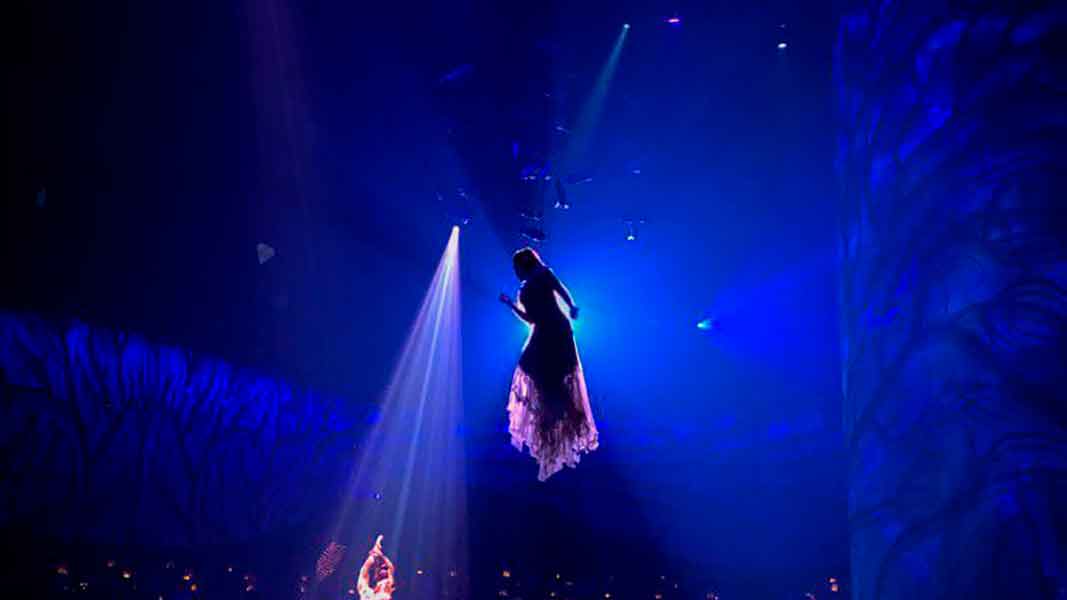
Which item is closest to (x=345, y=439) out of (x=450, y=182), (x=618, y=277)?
(x=450, y=182)

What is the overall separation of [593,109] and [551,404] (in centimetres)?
370

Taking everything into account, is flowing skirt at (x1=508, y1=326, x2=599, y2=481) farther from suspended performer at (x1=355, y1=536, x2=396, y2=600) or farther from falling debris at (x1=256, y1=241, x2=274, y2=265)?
suspended performer at (x1=355, y1=536, x2=396, y2=600)

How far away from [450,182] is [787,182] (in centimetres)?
403

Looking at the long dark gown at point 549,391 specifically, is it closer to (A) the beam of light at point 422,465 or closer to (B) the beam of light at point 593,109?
(B) the beam of light at point 593,109

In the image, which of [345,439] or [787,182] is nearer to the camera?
[787,182]

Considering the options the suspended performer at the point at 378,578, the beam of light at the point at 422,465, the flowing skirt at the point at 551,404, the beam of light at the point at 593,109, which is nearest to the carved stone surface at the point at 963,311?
the flowing skirt at the point at 551,404

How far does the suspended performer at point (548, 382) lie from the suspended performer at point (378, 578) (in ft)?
17.7

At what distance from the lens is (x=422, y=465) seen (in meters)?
8.65

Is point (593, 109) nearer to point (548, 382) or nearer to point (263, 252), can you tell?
point (548, 382)

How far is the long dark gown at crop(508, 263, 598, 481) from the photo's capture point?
3.51m

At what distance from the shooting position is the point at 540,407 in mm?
3551

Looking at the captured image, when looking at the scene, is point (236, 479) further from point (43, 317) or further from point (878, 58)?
point (878, 58)

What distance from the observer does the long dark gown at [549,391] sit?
351 cm

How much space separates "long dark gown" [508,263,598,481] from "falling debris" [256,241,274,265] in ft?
13.1
